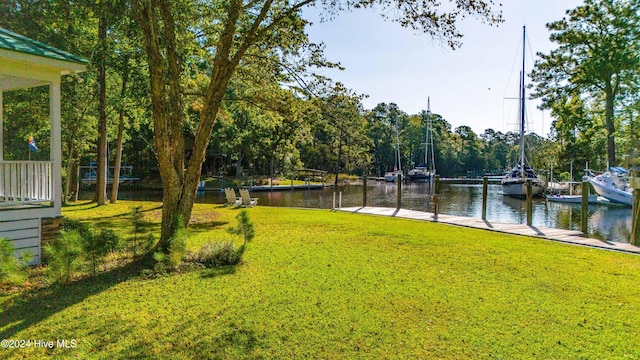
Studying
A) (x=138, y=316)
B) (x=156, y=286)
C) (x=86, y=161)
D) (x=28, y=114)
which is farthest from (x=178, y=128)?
(x=86, y=161)

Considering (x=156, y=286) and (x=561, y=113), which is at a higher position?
(x=561, y=113)

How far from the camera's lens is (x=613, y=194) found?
2625 centimetres

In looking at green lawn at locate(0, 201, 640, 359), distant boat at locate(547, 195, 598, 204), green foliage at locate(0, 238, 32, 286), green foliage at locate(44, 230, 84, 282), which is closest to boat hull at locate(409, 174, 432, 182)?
distant boat at locate(547, 195, 598, 204)

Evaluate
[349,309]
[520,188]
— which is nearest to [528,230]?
[349,309]

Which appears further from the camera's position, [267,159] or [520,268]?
[267,159]

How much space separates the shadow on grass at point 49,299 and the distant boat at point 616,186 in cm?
2944

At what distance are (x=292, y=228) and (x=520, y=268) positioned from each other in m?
5.78

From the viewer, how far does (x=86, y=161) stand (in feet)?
145

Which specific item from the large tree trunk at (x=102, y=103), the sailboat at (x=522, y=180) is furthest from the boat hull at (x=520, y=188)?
the large tree trunk at (x=102, y=103)

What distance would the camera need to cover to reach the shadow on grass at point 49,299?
416cm

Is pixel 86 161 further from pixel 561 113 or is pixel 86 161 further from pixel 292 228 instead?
pixel 561 113

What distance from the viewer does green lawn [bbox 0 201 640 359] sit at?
384 centimetres

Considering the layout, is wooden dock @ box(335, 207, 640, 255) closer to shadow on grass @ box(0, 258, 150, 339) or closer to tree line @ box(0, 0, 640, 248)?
tree line @ box(0, 0, 640, 248)

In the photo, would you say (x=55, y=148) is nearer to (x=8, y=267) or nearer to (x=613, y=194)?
(x=8, y=267)
